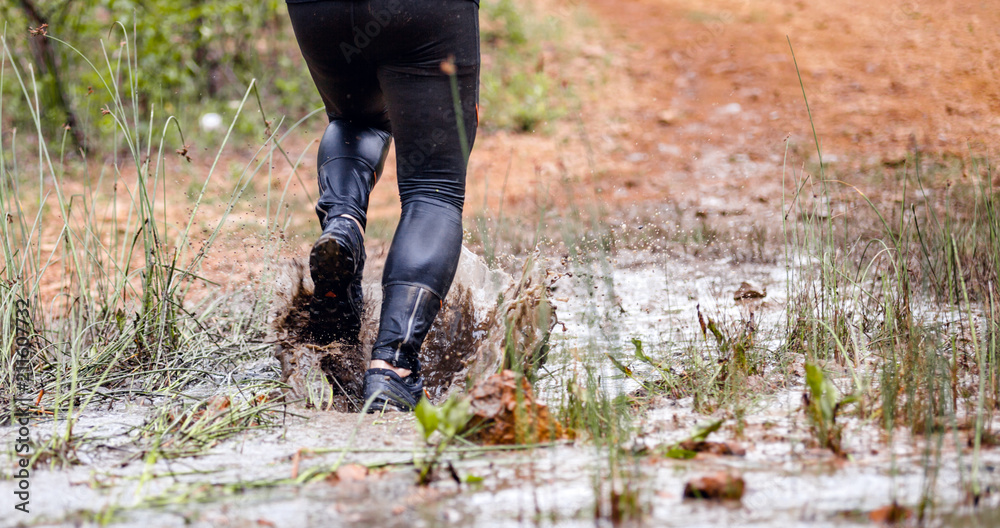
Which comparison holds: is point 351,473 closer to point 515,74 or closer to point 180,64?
point 180,64

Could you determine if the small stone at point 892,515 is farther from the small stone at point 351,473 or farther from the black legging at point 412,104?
the black legging at point 412,104

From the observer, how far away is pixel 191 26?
5953 millimetres

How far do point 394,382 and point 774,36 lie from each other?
8.05 m

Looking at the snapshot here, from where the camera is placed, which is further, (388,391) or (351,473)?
(388,391)

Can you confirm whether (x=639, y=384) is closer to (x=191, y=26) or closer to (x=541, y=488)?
(x=541, y=488)

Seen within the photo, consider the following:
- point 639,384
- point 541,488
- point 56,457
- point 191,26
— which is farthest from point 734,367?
point 191,26

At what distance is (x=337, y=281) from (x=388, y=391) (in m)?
0.35

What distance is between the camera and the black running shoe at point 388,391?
172cm

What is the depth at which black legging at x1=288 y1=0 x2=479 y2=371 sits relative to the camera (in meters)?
1.75

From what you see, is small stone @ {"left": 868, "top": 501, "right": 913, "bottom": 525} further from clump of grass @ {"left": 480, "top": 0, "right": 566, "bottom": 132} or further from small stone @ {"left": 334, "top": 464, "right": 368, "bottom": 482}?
clump of grass @ {"left": 480, "top": 0, "right": 566, "bottom": 132}

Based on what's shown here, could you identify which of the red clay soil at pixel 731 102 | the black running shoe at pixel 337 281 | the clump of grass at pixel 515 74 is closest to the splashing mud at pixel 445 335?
the black running shoe at pixel 337 281

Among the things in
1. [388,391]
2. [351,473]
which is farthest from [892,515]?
[388,391]

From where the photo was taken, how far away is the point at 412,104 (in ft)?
5.94

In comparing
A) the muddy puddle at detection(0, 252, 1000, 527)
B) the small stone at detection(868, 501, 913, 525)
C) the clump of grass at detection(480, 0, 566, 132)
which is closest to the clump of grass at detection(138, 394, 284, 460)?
the muddy puddle at detection(0, 252, 1000, 527)
